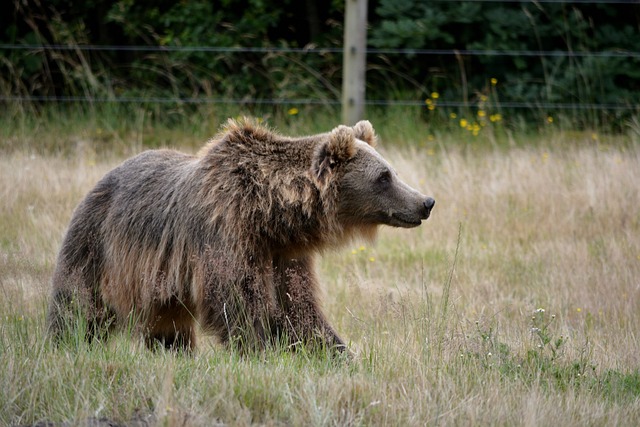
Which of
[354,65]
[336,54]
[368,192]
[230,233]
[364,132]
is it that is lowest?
[230,233]

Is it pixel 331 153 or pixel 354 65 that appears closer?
pixel 331 153

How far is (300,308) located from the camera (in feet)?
18.4

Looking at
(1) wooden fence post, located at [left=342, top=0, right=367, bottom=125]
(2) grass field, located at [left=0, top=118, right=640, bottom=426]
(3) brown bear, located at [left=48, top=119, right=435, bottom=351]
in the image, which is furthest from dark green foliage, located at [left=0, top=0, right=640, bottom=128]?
(3) brown bear, located at [left=48, top=119, right=435, bottom=351]

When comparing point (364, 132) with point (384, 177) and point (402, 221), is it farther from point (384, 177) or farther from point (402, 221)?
point (402, 221)

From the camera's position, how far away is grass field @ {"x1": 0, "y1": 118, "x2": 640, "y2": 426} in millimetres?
4340

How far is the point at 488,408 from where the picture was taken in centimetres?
441

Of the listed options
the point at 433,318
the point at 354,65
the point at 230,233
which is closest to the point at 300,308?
the point at 230,233

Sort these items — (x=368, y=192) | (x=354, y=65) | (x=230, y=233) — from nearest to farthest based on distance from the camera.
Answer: (x=230, y=233) < (x=368, y=192) < (x=354, y=65)

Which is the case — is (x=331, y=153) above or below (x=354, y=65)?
below

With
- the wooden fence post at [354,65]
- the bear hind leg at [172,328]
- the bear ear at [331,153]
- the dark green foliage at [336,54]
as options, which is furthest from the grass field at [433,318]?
the dark green foliage at [336,54]

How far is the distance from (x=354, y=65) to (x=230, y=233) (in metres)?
5.75

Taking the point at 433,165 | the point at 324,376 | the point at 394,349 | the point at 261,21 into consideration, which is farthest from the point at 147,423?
the point at 261,21

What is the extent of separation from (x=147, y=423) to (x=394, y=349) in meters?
1.58

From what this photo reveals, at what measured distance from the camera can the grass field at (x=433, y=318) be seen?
434 cm
